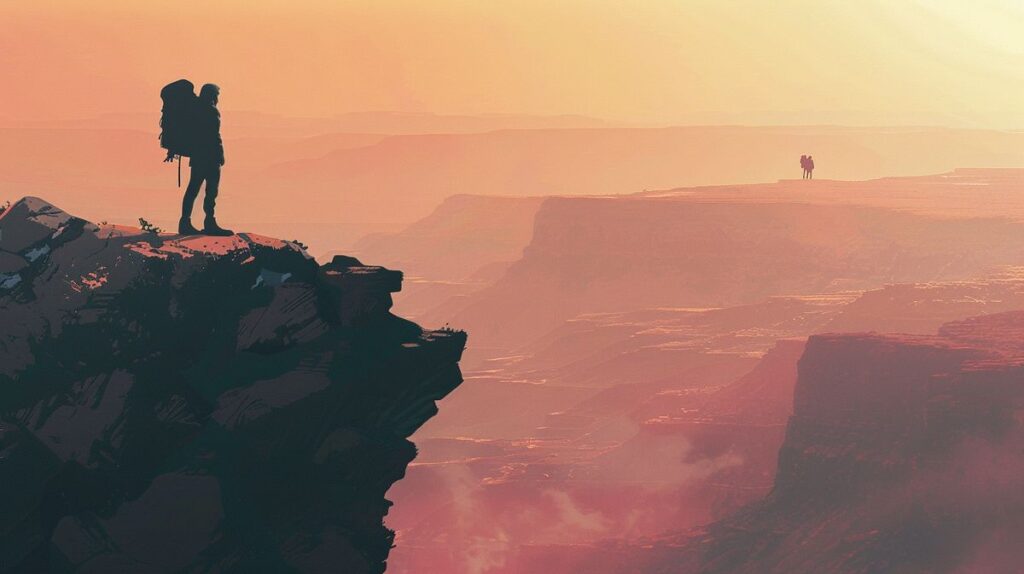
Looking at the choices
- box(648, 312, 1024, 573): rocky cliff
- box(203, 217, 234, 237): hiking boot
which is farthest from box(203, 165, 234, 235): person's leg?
box(648, 312, 1024, 573): rocky cliff

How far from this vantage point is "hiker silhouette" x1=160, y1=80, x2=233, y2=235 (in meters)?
31.2

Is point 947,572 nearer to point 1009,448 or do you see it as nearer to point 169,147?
point 1009,448

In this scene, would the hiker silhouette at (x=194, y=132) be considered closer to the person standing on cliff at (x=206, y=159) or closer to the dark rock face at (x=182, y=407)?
the person standing on cliff at (x=206, y=159)

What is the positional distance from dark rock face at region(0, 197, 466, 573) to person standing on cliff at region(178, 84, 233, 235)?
232 centimetres

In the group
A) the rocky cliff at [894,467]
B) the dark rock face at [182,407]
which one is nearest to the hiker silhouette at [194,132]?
the dark rock face at [182,407]

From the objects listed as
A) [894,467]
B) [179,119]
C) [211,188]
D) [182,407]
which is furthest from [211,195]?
[894,467]

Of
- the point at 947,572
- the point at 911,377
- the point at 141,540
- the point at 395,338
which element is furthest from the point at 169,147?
the point at 911,377

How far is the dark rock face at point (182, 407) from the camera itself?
2728cm

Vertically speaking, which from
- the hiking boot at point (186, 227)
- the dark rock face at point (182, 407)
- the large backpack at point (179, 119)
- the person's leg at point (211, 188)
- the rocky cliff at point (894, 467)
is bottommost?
the rocky cliff at point (894, 467)

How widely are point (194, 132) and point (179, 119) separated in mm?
343

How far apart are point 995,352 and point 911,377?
6.82 meters

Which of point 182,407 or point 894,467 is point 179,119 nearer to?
point 182,407

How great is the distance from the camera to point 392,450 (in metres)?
30.0

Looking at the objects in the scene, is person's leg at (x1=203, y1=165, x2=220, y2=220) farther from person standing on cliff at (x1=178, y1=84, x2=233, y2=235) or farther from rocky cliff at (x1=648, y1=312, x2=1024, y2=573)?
rocky cliff at (x1=648, y1=312, x2=1024, y2=573)
